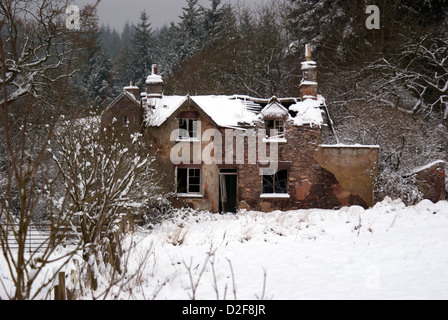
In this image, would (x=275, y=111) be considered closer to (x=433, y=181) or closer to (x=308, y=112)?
(x=308, y=112)

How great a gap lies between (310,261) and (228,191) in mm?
10895

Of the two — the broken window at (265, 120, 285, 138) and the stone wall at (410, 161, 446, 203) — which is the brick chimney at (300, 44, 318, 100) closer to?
the broken window at (265, 120, 285, 138)

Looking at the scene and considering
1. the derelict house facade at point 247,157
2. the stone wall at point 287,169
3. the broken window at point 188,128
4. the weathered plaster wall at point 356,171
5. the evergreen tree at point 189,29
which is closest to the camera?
the weathered plaster wall at point 356,171

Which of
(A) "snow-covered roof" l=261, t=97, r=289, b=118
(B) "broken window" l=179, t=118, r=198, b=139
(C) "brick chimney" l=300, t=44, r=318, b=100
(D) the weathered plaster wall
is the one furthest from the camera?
(C) "brick chimney" l=300, t=44, r=318, b=100

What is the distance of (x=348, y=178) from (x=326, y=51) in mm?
12488

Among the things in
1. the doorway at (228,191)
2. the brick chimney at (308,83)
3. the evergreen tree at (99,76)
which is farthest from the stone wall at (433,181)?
the evergreen tree at (99,76)

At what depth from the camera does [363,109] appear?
66.6ft

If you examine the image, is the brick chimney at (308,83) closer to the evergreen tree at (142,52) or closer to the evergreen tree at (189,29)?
the evergreen tree at (189,29)

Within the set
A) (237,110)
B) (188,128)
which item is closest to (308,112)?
(237,110)

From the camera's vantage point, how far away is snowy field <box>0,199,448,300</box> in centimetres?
598

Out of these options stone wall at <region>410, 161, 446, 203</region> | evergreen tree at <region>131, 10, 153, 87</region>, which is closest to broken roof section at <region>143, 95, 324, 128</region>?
stone wall at <region>410, 161, 446, 203</region>

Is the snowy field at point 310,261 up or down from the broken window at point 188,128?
down

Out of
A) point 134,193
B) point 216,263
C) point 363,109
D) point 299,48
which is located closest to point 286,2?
point 299,48

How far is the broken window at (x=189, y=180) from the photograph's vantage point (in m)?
18.3
